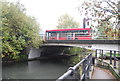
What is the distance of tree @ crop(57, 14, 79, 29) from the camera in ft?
134

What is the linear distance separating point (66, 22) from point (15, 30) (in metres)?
28.2

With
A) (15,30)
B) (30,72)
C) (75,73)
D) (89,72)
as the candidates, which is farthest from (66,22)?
(75,73)

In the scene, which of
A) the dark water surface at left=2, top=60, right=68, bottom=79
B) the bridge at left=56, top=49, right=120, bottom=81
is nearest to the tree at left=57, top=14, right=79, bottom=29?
the dark water surface at left=2, top=60, right=68, bottom=79

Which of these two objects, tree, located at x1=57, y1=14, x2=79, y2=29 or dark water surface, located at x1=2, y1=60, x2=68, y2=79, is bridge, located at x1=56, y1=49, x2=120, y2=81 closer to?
dark water surface, located at x1=2, y1=60, x2=68, y2=79

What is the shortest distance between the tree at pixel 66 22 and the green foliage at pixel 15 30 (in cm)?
2566

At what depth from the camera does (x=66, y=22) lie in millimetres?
41000

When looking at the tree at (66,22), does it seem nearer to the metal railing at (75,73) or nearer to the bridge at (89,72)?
the bridge at (89,72)

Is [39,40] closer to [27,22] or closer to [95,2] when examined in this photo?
[27,22]

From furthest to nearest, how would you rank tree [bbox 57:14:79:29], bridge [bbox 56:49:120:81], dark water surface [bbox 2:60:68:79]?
tree [bbox 57:14:79:29] < dark water surface [bbox 2:60:68:79] < bridge [bbox 56:49:120:81]

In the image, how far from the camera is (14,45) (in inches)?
530

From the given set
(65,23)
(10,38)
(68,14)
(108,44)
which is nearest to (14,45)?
(10,38)

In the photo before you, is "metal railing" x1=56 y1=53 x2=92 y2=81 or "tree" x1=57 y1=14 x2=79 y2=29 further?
"tree" x1=57 y1=14 x2=79 y2=29

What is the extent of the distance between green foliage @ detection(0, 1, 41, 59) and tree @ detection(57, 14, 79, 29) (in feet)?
84.2

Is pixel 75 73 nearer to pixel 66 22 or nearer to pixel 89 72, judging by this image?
pixel 89 72
